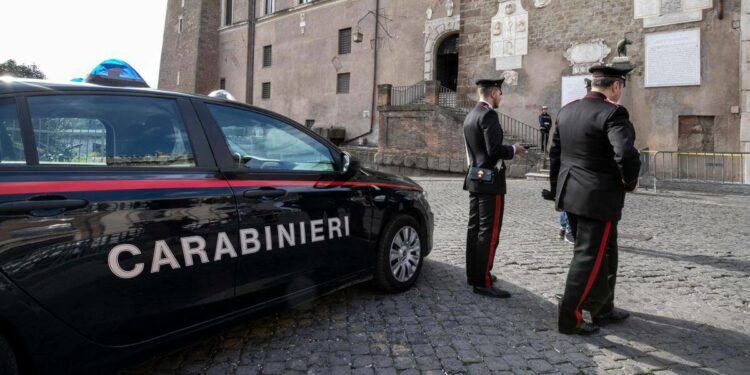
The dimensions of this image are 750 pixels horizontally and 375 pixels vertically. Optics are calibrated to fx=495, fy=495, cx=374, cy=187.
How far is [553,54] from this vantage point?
17.9 meters

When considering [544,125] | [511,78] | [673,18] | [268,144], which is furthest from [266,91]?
[268,144]

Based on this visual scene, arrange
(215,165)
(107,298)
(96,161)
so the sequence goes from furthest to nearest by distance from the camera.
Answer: (215,165), (96,161), (107,298)

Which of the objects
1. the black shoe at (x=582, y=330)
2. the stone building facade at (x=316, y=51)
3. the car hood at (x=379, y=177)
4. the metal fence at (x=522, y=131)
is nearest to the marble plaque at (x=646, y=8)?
the metal fence at (x=522, y=131)

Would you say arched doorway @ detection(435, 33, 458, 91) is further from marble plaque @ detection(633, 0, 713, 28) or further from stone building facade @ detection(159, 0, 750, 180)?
marble plaque @ detection(633, 0, 713, 28)

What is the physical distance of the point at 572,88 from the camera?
56.6ft

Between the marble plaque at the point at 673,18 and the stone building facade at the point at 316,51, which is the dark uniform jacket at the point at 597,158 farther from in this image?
the stone building facade at the point at 316,51

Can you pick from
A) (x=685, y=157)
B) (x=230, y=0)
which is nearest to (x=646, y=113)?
(x=685, y=157)

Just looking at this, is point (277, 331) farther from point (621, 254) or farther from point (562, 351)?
point (621, 254)

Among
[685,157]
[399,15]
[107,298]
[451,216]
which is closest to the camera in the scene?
[107,298]

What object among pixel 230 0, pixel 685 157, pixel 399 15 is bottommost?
pixel 685 157

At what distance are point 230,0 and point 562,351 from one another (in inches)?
1493

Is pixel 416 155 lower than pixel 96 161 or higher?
higher

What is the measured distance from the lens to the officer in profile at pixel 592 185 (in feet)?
10.1

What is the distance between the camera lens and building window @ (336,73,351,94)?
88.2ft
